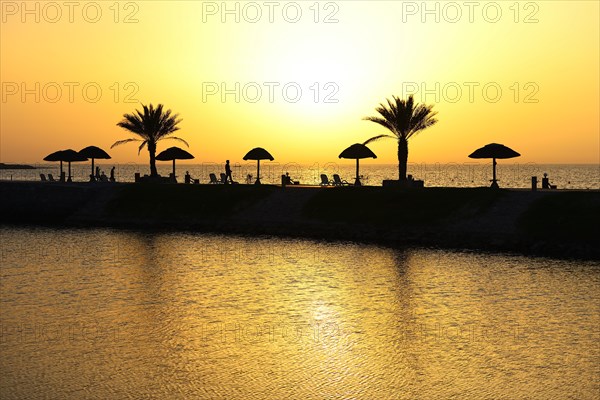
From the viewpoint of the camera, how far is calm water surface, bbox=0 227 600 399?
36.1 ft

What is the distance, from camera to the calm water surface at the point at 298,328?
11000mm

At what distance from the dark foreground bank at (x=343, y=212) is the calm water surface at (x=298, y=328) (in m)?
5.75

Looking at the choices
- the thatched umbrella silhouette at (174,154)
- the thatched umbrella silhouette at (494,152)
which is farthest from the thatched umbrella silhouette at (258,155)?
the thatched umbrella silhouette at (494,152)

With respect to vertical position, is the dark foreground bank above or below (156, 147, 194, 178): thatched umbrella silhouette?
below

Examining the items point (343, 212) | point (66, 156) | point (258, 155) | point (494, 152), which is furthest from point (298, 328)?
point (66, 156)

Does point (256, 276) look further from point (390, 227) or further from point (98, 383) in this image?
point (390, 227)

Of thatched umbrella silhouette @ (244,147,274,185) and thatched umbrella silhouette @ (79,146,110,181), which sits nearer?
thatched umbrella silhouette @ (244,147,274,185)

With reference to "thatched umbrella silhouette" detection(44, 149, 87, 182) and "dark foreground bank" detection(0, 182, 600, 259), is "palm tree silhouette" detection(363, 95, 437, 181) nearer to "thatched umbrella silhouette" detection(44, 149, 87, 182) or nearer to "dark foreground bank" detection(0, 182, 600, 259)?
"dark foreground bank" detection(0, 182, 600, 259)

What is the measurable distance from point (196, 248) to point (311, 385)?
63.2ft

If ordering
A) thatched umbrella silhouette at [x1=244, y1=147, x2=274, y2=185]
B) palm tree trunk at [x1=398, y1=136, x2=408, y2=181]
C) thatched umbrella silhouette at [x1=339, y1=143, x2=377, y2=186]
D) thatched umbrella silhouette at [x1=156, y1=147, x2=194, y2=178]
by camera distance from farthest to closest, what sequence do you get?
thatched umbrella silhouette at [x1=156, y1=147, x2=194, y2=178] → thatched umbrella silhouette at [x1=244, y1=147, x2=274, y2=185] → thatched umbrella silhouette at [x1=339, y1=143, x2=377, y2=186] → palm tree trunk at [x1=398, y1=136, x2=408, y2=181]

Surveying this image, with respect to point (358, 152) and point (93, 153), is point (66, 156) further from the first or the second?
point (358, 152)

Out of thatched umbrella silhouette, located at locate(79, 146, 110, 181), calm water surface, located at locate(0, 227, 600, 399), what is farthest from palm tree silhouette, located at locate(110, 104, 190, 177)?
calm water surface, located at locate(0, 227, 600, 399)

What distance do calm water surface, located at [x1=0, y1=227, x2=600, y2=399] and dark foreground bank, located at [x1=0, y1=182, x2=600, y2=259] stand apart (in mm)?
5752

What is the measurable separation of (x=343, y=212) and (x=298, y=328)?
25.1m
